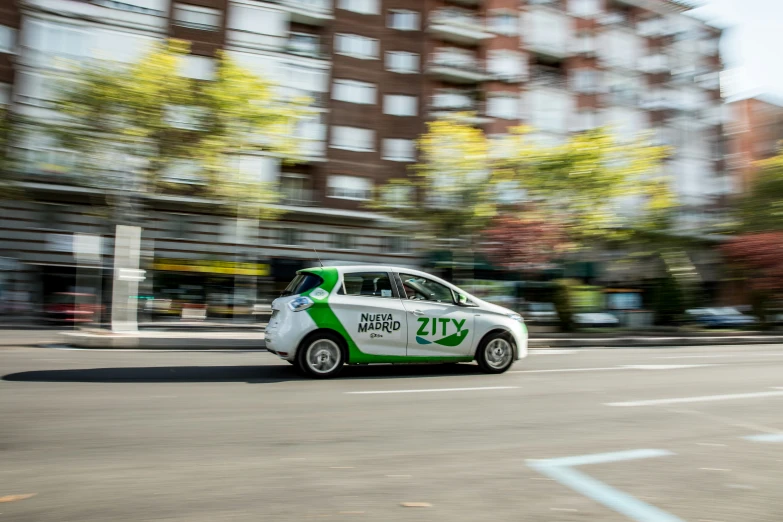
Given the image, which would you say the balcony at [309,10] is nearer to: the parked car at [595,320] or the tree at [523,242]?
the tree at [523,242]

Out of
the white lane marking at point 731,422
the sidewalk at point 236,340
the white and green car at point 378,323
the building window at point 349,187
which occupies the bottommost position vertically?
the sidewalk at point 236,340

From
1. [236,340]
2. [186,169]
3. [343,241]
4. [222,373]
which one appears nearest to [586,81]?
[343,241]

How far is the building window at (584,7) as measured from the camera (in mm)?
37825

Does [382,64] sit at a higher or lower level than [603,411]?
higher

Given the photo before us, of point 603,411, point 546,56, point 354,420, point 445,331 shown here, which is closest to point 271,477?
point 354,420

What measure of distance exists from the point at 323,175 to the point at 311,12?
8.13 meters

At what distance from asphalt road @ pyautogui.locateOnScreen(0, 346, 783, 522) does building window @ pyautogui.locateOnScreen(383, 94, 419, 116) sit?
25483mm

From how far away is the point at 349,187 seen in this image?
31.1 metres

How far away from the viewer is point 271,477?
3.94 meters

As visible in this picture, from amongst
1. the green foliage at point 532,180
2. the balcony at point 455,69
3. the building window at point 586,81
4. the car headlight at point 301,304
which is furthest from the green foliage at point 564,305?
the building window at point 586,81

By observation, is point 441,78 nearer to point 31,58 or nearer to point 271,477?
point 31,58

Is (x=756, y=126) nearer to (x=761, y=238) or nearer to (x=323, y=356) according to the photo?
(x=761, y=238)

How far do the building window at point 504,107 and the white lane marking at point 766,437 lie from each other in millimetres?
30075

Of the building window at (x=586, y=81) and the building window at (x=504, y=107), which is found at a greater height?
the building window at (x=586, y=81)
